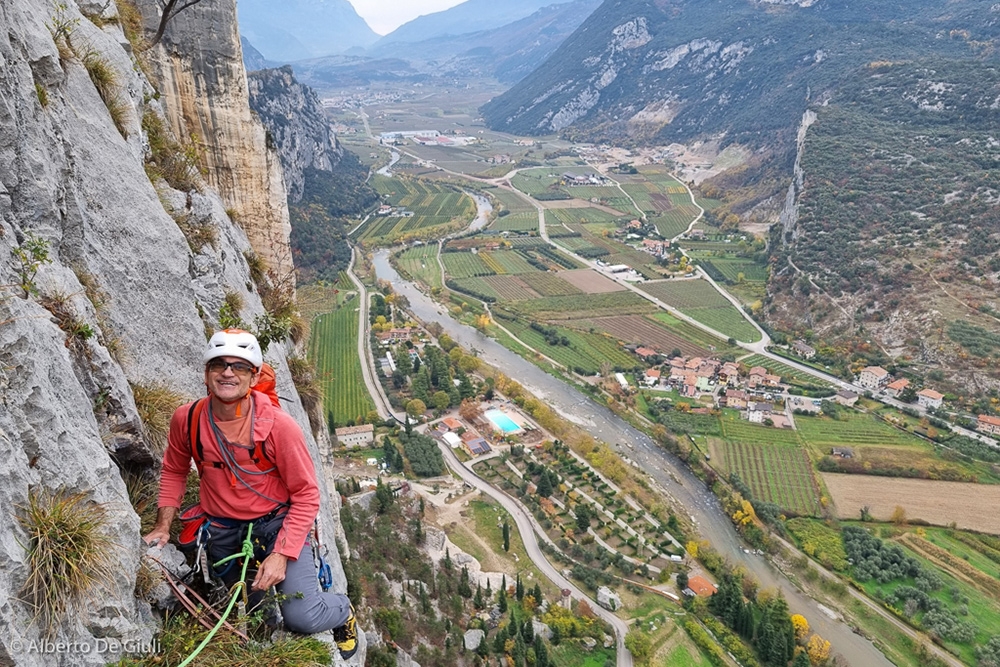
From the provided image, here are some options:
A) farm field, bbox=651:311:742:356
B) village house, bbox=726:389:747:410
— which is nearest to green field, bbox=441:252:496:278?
farm field, bbox=651:311:742:356

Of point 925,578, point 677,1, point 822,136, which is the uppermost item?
point 677,1

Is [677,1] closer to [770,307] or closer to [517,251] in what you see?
[517,251]

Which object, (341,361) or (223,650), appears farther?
(341,361)

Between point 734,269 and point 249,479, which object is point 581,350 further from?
point 249,479

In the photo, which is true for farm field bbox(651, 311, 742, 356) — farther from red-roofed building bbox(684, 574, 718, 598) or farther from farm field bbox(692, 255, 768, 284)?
red-roofed building bbox(684, 574, 718, 598)

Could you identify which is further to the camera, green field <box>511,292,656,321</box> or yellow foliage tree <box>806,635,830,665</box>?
green field <box>511,292,656,321</box>

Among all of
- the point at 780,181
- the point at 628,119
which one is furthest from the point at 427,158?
the point at 780,181

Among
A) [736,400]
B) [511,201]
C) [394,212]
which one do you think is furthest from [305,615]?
[511,201]
